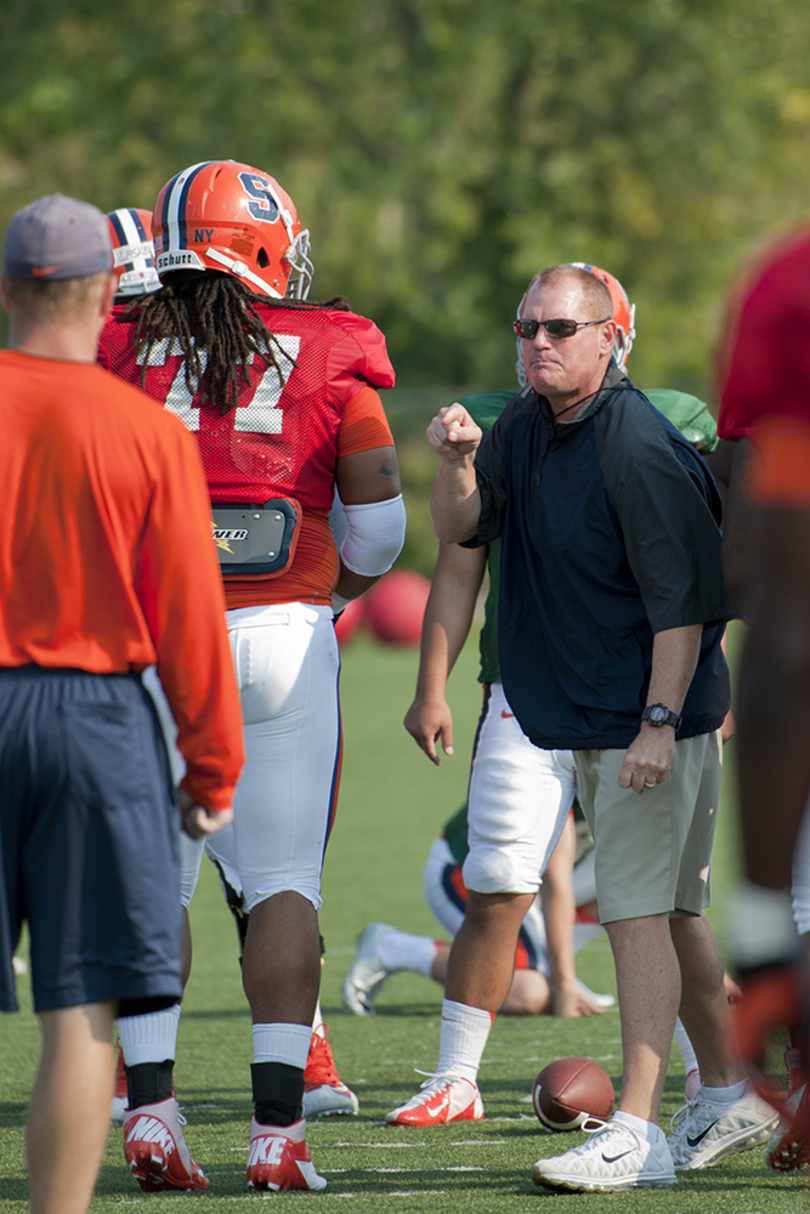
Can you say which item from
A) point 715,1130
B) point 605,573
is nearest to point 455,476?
point 605,573

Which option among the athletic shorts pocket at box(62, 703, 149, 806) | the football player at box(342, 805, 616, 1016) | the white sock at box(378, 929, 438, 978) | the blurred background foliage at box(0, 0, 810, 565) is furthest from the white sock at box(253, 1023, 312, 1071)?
the blurred background foliage at box(0, 0, 810, 565)

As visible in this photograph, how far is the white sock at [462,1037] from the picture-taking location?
15.2 ft

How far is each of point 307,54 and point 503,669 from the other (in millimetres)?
27312

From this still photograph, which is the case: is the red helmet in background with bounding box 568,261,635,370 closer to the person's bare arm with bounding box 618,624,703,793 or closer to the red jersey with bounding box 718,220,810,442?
the person's bare arm with bounding box 618,624,703,793

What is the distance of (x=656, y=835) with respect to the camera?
13.0 ft

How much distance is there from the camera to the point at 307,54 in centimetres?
2964

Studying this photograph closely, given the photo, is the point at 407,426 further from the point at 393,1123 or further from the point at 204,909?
the point at 393,1123

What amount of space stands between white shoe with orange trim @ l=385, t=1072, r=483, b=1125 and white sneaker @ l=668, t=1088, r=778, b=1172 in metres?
0.66

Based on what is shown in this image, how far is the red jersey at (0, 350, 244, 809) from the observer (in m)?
2.88

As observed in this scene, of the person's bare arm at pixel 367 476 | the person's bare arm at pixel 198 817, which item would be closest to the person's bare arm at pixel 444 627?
the person's bare arm at pixel 367 476

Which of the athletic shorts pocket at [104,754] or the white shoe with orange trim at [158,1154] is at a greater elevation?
the athletic shorts pocket at [104,754]

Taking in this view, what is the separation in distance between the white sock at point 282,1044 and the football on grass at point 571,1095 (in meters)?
0.77

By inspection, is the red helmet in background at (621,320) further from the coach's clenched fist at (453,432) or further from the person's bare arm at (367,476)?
the coach's clenched fist at (453,432)

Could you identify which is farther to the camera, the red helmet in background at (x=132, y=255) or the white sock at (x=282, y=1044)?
the red helmet in background at (x=132, y=255)
